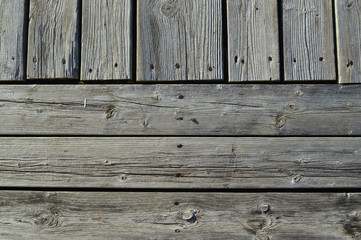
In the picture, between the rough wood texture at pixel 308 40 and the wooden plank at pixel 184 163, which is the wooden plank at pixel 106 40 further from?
the rough wood texture at pixel 308 40

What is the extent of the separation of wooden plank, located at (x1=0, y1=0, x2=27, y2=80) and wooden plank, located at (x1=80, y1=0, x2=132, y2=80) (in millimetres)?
317

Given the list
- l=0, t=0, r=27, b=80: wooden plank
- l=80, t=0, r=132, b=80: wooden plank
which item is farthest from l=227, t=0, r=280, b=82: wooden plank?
l=0, t=0, r=27, b=80: wooden plank

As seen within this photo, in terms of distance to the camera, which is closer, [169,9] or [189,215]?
[189,215]

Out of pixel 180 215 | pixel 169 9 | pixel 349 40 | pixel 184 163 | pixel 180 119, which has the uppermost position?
pixel 169 9

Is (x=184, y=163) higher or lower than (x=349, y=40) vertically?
lower

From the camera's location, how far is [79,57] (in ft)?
5.55

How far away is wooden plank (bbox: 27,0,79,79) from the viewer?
167 cm

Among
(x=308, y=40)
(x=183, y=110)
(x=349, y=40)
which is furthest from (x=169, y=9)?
(x=349, y=40)

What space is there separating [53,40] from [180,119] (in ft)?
2.51

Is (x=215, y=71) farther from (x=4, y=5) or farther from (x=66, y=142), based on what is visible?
(x=4, y=5)

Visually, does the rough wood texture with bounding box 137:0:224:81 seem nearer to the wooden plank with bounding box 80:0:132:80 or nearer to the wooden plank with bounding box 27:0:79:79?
the wooden plank with bounding box 80:0:132:80

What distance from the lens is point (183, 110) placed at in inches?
64.7

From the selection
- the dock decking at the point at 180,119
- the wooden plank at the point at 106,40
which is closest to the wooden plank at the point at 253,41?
the dock decking at the point at 180,119

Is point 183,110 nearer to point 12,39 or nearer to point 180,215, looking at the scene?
point 180,215
